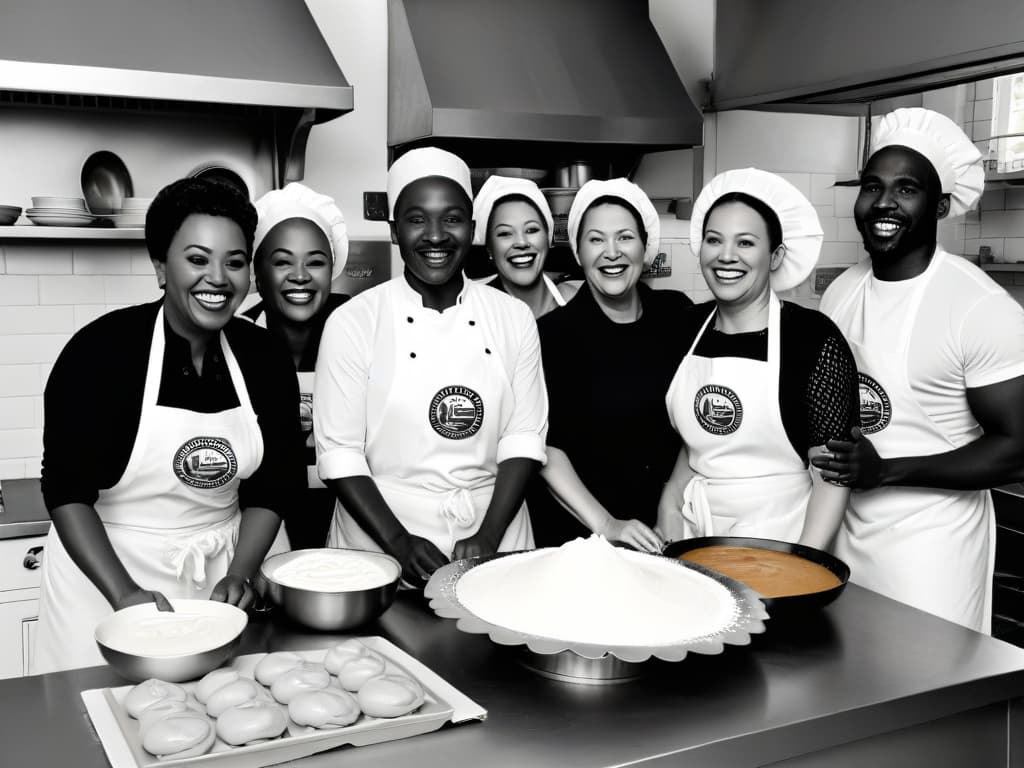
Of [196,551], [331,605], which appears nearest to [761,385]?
[331,605]

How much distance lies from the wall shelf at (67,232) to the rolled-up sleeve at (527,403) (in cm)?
135

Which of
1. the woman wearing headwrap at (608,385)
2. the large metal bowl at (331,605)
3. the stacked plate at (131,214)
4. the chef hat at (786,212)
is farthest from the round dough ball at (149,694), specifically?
the stacked plate at (131,214)

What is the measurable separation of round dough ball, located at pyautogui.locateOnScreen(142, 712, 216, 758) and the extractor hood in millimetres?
2483

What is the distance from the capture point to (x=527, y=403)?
2.16m

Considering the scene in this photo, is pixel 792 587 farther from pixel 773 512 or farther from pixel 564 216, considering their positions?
pixel 564 216

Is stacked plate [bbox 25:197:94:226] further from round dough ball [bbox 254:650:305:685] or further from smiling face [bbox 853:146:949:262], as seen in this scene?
smiling face [bbox 853:146:949:262]

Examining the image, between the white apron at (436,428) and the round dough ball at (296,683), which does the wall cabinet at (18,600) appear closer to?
the white apron at (436,428)

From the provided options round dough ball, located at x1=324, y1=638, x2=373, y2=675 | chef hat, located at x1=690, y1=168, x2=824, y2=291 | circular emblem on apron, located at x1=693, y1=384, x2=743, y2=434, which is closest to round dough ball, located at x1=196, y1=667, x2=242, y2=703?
round dough ball, located at x1=324, y1=638, x2=373, y2=675

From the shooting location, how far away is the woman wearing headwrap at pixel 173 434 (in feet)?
5.55

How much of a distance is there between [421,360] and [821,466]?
0.87m

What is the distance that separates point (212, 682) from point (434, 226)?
3.74ft

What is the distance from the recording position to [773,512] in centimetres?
207

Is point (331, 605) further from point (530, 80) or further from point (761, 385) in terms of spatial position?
point (530, 80)

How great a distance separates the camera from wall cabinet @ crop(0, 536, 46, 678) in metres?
2.61
